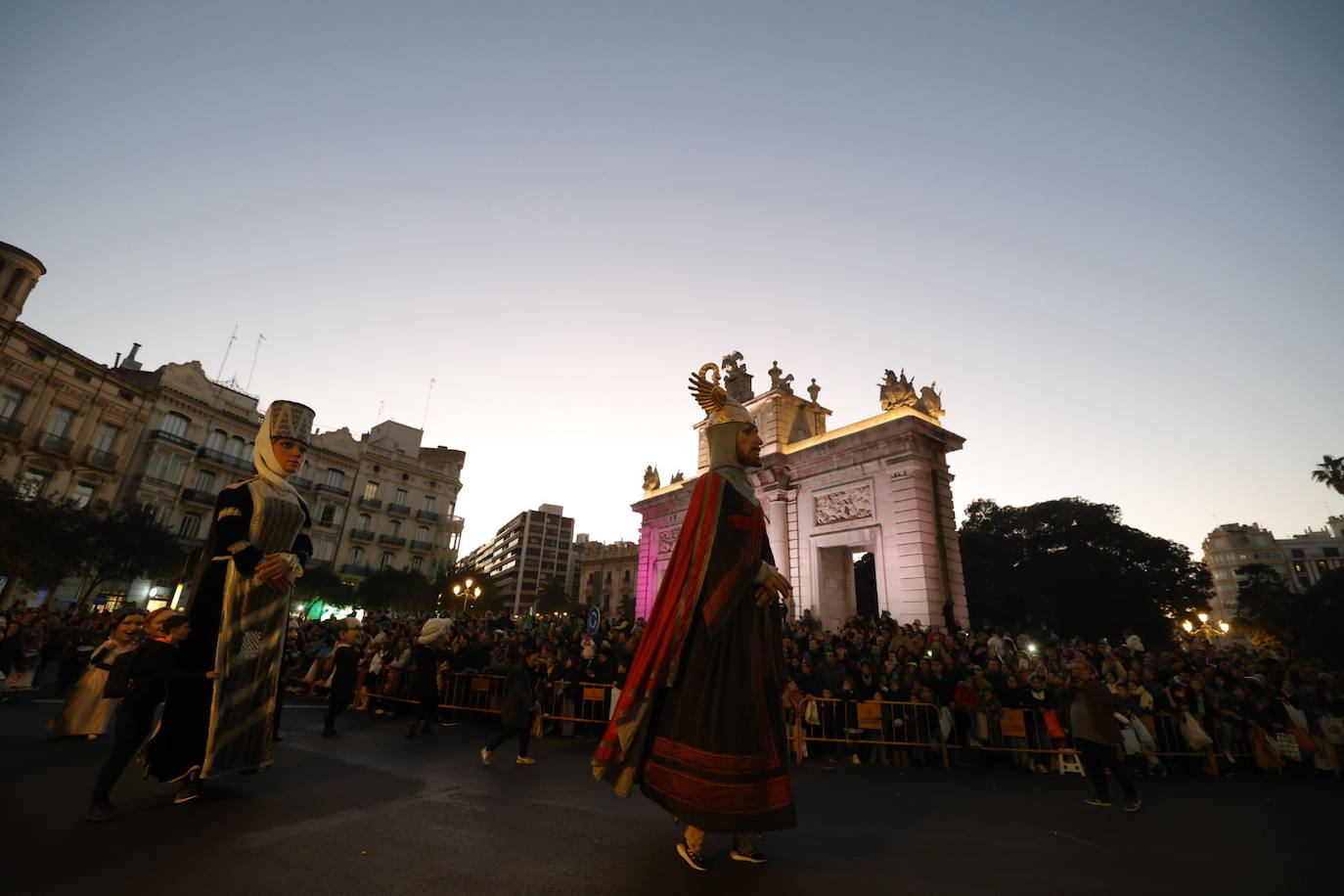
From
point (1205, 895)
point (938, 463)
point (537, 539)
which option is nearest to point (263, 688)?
point (1205, 895)

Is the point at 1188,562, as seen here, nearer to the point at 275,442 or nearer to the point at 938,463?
the point at 938,463

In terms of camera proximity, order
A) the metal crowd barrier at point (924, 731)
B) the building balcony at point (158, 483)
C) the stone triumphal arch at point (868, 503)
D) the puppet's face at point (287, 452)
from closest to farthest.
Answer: the puppet's face at point (287, 452)
the metal crowd barrier at point (924, 731)
the stone triumphal arch at point (868, 503)
the building balcony at point (158, 483)

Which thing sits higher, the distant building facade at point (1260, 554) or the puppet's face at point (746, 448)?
the distant building facade at point (1260, 554)

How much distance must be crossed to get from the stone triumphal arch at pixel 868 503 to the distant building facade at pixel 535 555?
78.2m

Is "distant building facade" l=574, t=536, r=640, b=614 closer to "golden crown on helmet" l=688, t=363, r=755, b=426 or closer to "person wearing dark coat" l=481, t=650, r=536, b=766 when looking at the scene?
"person wearing dark coat" l=481, t=650, r=536, b=766

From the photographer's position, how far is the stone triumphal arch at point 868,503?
1712 centimetres

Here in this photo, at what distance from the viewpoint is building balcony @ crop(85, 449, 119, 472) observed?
90.9 ft

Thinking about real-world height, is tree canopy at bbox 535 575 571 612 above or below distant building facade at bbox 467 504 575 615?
below

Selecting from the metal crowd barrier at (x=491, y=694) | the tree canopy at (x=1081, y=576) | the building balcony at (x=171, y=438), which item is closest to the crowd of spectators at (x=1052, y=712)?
the metal crowd barrier at (x=491, y=694)

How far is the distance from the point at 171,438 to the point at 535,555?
68.4 m

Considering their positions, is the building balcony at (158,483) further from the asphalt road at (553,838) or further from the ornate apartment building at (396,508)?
the asphalt road at (553,838)

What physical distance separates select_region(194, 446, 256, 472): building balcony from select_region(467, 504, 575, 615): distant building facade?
6157 cm

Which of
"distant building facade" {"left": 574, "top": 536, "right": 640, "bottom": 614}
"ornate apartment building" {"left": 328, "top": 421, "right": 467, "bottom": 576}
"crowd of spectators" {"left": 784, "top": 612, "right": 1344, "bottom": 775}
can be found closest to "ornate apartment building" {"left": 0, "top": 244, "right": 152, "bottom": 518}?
"ornate apartment building" {"left": 328, "top": 421, "right": 467, "bottom": 576}

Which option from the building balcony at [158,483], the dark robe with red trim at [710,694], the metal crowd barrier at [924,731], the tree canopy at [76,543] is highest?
the building balcony at [158,483]
